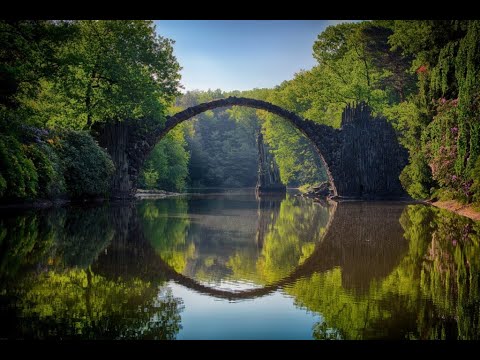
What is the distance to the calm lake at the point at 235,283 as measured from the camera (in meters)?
5.62

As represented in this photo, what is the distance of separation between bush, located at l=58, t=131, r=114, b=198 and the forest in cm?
5

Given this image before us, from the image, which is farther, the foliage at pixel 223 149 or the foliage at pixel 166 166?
the foliage at pixel 223 149

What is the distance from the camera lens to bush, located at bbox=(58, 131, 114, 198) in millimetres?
25188

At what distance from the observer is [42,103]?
2538cm

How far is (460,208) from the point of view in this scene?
21844 millimetres

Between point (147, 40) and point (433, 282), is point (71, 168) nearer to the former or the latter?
point (147, 40)

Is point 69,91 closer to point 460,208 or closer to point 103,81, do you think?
point 103,81

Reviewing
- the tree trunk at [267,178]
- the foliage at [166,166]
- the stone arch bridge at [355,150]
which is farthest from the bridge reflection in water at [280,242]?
the tree trunk at [267,178]

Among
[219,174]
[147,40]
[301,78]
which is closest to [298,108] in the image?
[301,78]

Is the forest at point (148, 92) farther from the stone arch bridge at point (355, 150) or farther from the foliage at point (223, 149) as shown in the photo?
the foliage at point (223, 149)

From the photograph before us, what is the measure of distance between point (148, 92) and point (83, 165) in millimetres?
6529

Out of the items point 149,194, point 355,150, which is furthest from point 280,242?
point 149,194

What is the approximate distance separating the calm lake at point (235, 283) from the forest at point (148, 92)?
7.16 metres

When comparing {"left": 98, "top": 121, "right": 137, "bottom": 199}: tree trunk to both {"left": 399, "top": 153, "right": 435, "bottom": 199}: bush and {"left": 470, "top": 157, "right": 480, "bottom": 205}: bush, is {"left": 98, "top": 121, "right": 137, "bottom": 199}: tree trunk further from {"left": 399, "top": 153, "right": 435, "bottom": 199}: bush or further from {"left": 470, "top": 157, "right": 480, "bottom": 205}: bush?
{"left": 470, "top": 157, "right": 480, "bottom": 205}: bush
